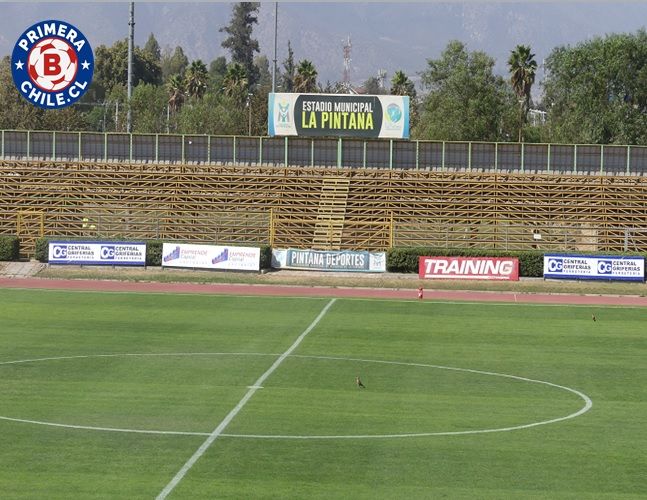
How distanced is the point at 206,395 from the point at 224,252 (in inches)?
1235

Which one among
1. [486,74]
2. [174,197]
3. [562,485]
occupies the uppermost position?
[486,74]

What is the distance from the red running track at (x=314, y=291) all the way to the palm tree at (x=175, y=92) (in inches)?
3716

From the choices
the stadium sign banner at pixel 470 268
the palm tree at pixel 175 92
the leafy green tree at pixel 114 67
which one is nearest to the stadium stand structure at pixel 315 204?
the stadium sign banner at pixel 470 268

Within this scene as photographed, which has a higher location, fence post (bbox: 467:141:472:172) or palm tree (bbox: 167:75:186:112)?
palm tree (bbox: 167:75:186:112)

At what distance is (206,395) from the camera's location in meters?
26.9

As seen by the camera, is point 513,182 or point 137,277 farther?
point 513,182

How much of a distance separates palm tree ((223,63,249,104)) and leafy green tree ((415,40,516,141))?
31.5 metres

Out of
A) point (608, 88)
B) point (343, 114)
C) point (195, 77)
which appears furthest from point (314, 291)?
point (195, 77)

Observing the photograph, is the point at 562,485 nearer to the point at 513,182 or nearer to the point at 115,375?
the point at 115,375

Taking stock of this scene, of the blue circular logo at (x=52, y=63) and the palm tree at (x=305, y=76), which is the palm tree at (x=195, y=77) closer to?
the palm tree at (x=305, y=76)

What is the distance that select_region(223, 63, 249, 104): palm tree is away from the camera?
474 ft

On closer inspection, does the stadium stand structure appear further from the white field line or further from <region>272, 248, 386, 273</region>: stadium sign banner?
the white field line

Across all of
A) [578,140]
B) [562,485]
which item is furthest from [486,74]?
[562,485]

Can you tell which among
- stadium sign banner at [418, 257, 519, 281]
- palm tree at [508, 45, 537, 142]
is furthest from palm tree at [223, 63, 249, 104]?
stadium sign banner at [418, 257, 519, 281]
